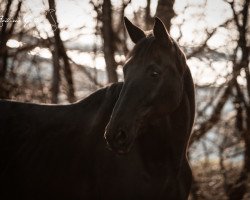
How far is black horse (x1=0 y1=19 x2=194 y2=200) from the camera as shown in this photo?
3.52m

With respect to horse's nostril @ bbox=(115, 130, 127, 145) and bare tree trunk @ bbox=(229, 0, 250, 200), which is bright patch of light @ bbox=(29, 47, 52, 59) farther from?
horse's nostril @ bbox=(115, 130, 127, 145)

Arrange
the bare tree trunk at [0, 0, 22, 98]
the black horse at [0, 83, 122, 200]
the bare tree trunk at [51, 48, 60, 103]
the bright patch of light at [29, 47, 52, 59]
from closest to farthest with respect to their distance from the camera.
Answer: the black horse at [0, 83, 122, 200] < the bare tree trunk at [51, 48, 60, 103] < the bare tree trunk at [0, 0, 22, 98] < the bright patch of light at [29, 47, 52, 59]

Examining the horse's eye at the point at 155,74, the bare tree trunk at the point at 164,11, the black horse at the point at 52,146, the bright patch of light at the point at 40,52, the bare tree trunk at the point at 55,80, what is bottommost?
the black horse at the point at 52,146

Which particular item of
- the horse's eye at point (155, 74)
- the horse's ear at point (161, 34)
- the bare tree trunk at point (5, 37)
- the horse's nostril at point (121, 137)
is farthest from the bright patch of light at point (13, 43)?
the horse's nostril at point (121, 137)

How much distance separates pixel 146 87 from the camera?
3.50 metres

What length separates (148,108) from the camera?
352 centimetres

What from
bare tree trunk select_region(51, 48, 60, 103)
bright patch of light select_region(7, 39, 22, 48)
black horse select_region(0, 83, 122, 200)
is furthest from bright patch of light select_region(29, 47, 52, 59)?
black horse select_region(0, 83, 122, 200)

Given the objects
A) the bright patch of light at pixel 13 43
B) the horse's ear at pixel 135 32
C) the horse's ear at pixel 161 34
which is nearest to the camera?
the horse's ear at pixel 161 34

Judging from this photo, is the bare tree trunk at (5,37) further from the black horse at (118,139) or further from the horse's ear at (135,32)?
the horse's ear at (135,32)

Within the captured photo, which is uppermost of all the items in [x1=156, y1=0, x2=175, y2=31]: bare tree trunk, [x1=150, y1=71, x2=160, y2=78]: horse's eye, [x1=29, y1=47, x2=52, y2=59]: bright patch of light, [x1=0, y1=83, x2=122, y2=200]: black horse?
[x1=156, y1=0, x2=175, y2=31]: bare tree trunk

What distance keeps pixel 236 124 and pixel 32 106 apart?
5558mm

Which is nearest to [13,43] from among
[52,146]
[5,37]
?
[5,37]

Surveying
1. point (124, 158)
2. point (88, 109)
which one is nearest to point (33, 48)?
point (88, 109)

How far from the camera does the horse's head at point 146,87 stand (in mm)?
3318
